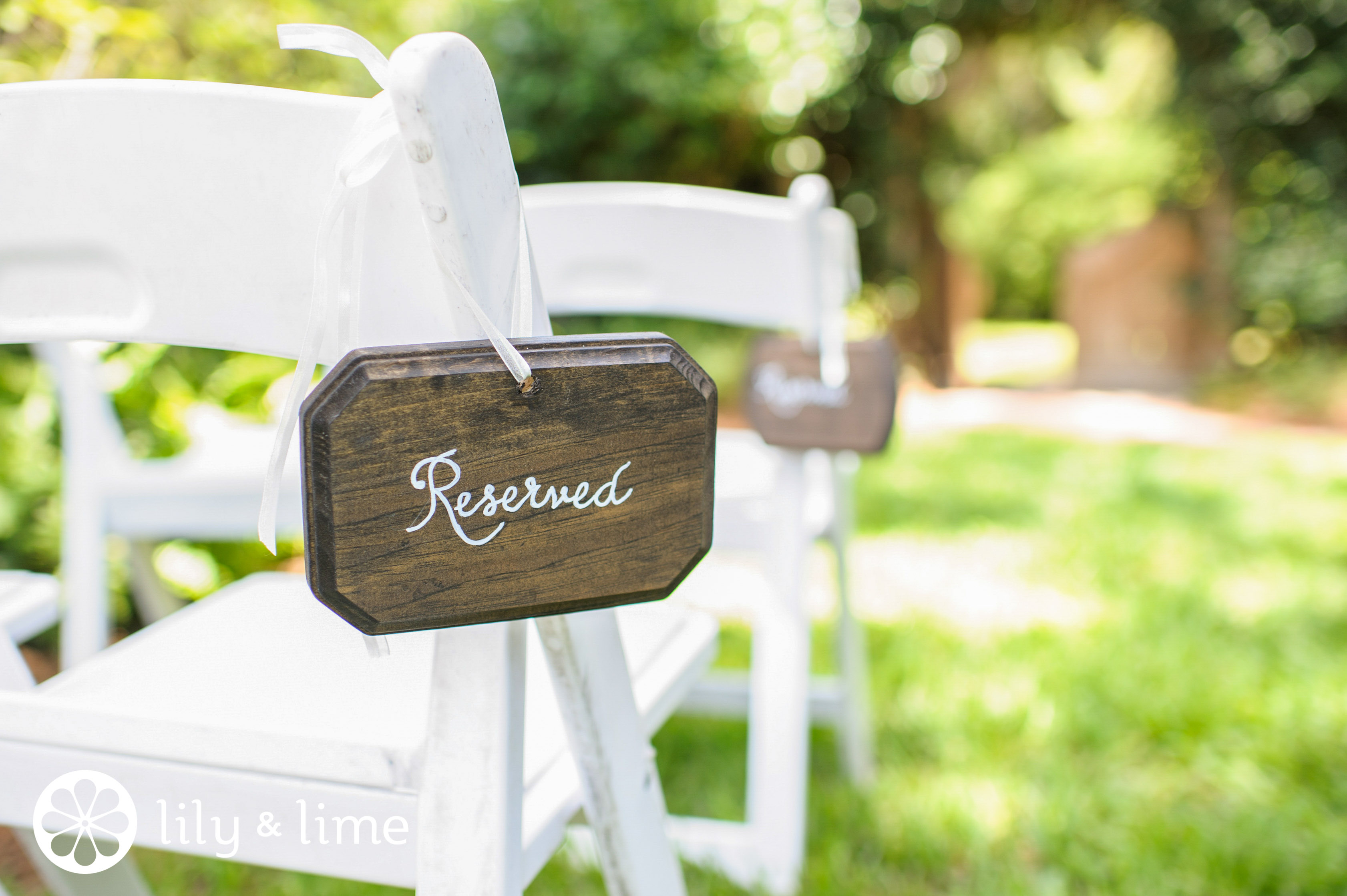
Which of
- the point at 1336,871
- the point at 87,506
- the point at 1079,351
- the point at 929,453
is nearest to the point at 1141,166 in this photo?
the point at 1079,351

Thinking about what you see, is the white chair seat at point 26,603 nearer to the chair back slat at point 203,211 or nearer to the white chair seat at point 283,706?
the white chair seat at point 283,706

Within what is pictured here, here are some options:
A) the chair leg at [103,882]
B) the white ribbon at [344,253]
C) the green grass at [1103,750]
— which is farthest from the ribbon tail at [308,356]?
the green grass at [1103,750]

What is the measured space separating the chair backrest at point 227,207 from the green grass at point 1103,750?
95cm

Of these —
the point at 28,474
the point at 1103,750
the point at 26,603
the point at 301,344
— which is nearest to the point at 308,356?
the point at 301,344

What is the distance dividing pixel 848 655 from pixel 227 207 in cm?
115

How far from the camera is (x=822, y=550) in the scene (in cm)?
291

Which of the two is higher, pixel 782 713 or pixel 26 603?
pixel 26 603

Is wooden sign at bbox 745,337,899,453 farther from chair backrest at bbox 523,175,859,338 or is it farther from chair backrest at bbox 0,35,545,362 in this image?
chair backrest at bbox 0,35,545,362

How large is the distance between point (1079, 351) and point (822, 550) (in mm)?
4837

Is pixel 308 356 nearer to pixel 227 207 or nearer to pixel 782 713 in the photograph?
pixel 227 207

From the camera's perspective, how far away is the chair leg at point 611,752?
17.9 inches

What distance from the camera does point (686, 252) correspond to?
40.3 inches

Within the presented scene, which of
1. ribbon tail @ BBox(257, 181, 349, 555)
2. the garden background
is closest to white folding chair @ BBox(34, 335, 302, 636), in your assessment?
the garden background

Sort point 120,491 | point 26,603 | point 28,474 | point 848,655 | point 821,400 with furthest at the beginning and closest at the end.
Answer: point 28,474 < point 848,655 < point 120,491 < point 821,400 < point 26,603
